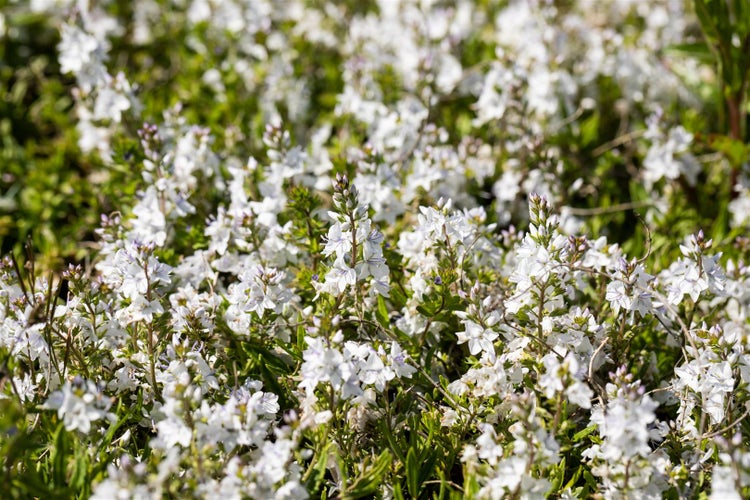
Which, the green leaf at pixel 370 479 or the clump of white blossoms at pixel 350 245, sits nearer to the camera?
the green leaf at pixel 370 479

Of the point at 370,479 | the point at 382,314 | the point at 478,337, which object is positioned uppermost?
the point at 382,314

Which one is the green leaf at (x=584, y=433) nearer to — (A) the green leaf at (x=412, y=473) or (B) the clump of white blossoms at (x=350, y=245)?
(A) the green leaf at (x=412, y=473)

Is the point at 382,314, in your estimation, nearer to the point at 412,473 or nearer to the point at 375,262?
the point at 375,262

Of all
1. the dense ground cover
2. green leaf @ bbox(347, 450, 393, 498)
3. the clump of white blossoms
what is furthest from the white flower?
green leaf @ bbox(347, 450, 393, 498)

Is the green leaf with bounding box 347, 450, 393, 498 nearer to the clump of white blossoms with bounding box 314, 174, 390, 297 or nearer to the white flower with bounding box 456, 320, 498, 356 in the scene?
the white flower with bounding box 456, 320, 498, 356

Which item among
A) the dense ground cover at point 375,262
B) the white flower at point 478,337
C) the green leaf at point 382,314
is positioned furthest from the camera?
the green leaf at point 382,314

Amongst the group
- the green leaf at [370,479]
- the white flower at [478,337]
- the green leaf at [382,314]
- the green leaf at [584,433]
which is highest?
the green leaf at [382,314]

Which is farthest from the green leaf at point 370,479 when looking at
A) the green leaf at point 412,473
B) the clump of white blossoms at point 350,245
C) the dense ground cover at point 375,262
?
the clump of white blossoms at point 350,245

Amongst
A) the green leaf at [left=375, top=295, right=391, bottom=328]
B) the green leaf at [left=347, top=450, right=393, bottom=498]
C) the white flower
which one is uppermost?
the green leaf at [left=375, top=295, right=391, bottom=328]

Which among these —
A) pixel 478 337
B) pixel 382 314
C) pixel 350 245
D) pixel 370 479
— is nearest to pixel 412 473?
pixel 370 479

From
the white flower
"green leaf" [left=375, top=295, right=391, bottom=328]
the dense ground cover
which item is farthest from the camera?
"green leaf" [left=375, top=295, right=391, bottom=328]
